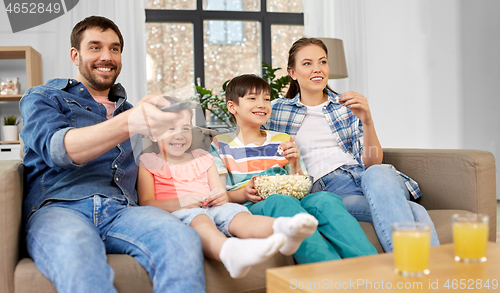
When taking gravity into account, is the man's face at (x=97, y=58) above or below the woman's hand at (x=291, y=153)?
above

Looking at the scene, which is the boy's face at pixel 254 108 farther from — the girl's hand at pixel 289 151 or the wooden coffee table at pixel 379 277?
the wooden coffee table at pixel 379 277

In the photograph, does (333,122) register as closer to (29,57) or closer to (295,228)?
(295,228)

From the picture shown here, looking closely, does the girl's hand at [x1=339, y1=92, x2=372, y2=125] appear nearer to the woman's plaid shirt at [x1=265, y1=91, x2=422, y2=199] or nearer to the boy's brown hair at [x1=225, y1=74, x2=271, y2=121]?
the woman's plaid shirt at [x1=265, y1=91, x2=422, y2=199]

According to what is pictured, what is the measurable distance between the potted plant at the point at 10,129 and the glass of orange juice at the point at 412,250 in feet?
10.9

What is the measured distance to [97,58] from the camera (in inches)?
56.1

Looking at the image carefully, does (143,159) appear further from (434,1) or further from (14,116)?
(434,1)

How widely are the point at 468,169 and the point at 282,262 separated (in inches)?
31.7

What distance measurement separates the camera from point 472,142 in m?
4.10

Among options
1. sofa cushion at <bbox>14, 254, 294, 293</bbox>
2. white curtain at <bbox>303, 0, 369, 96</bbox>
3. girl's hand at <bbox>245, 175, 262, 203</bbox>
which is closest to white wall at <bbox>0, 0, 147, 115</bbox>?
white curtain at <bbox>303, 0, 369, 96</bbox>

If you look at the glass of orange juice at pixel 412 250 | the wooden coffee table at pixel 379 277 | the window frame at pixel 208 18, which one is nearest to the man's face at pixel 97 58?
the wooden coffee table at pixel 379 277

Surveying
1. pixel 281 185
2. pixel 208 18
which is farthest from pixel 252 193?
pixel 208 18

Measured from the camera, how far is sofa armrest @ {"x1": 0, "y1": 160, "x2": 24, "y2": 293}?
3.43 ft

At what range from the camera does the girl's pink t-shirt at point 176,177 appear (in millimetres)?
1462

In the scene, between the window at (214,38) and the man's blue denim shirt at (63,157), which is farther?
the window at (214,38)
